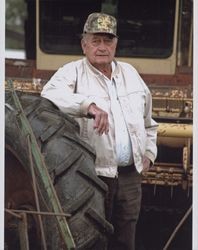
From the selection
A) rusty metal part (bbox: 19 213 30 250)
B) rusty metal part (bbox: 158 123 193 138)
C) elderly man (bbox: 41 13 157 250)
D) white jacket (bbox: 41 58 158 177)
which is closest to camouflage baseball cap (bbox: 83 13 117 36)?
elderly man (bbox: 41 13 157 250)

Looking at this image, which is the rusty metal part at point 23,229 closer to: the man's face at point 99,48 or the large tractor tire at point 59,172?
the large tractor tire at point 59,172

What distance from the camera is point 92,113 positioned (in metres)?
2.63

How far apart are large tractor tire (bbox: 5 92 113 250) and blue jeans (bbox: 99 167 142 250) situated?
26cm

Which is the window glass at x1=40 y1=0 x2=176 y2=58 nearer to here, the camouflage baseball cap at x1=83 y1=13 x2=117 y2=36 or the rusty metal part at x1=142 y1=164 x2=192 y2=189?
the rusty metal part at x1=142 y1=164 x2=192 y2=189

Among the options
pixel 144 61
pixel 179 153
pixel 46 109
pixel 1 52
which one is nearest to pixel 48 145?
pixel 46 109

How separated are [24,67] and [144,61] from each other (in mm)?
573

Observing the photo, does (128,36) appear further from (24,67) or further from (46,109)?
(46,109)

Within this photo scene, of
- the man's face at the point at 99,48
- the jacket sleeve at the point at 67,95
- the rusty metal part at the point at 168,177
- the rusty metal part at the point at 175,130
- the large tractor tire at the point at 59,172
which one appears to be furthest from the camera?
the rusty metal part at the point at 168,177

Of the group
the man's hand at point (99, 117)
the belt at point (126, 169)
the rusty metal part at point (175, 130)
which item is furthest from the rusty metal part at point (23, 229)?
the rusty metal part at point (175, 130)

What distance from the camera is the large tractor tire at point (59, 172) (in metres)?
2.53

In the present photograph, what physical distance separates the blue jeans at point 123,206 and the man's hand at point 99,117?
0.87ft

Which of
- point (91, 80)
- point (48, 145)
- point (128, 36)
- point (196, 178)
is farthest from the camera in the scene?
point (128, 36)

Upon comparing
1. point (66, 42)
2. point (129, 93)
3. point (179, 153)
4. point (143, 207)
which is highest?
point (66, 42)

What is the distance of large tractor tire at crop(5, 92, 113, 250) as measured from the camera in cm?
253
